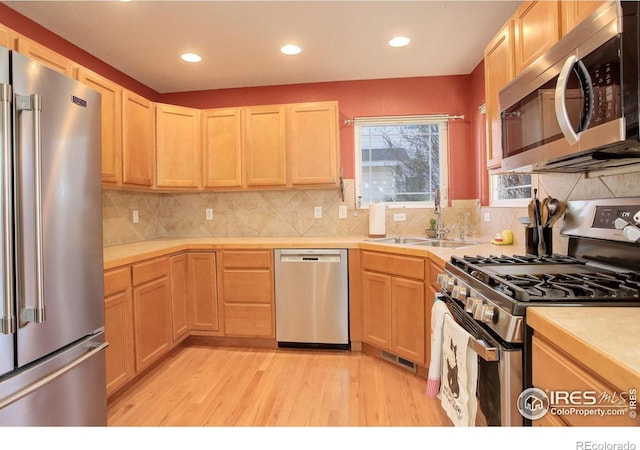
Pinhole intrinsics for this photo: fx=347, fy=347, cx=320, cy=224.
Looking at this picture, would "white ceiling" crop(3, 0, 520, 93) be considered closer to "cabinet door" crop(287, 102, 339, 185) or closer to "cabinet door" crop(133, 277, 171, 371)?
"cabinet door" crop(287, 102, 339, 185)

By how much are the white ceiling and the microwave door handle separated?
1367 mm

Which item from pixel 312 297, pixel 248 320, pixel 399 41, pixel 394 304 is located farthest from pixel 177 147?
pixel 394 304

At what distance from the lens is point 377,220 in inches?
124

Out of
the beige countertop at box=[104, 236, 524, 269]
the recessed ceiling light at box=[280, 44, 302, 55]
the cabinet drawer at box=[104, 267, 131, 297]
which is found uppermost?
the recessed ceiling light at box=[280, 44, 302, 55]

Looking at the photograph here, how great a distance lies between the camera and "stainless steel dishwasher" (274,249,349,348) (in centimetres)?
283

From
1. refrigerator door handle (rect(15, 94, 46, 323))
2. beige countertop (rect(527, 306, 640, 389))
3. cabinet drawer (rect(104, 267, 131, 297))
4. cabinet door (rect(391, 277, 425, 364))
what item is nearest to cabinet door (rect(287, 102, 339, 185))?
cabinet door (rect(391, 277, 425, 364))

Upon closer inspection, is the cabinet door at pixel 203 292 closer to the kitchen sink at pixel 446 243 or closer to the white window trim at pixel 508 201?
the kitchen sink at pixel 446 243

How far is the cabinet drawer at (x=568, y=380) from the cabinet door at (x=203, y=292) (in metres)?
2.50

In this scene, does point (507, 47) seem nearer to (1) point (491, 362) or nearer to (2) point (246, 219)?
(1) point (491, 362)

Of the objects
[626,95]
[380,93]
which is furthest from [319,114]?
[626,95]

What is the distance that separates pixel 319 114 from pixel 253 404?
233cm

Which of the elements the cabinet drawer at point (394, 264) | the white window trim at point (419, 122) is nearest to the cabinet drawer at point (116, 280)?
the cabinet drawer at point (394, 264)

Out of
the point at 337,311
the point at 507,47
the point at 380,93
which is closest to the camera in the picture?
the point at 507,47

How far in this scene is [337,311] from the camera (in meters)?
2.83
